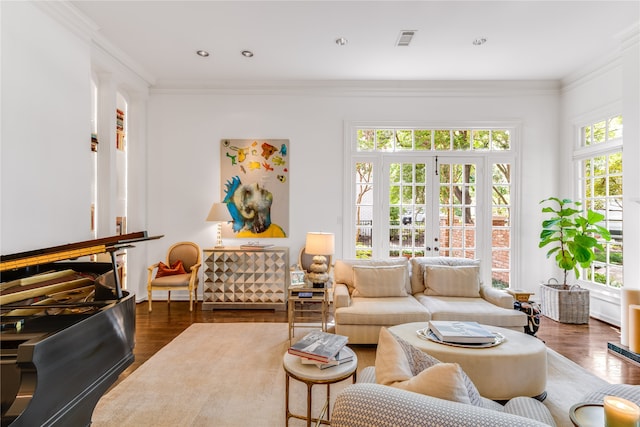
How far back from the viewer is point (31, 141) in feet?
9.39

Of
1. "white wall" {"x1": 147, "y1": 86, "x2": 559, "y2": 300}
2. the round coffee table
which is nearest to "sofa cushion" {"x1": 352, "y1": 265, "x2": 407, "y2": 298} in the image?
the round coffee table

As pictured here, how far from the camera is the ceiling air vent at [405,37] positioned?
3.64 meters

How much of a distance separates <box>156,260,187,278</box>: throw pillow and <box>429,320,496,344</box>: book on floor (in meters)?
3.59

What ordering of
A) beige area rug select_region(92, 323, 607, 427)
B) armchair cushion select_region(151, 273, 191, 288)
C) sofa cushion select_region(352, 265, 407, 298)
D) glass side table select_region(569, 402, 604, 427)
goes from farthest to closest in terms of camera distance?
armchair cushion select_region(151, 273, 191, 288)
sofa cushion select_region(352, 265, 407, 298)
beige area rug select_region(92, 323, 607, 427)
glass side table select_region(569, 402, 604, 427)

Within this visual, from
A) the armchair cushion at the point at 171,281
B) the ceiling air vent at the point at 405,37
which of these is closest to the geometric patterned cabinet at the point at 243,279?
the armchair cushion at the point at 171,281

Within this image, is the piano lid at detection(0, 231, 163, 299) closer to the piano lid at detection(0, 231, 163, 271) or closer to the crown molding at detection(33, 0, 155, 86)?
the piano lid at detection(0, 231, 163, 271)

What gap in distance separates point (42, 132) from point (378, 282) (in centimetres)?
353

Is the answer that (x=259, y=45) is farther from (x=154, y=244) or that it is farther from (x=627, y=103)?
(x=627, y=103)

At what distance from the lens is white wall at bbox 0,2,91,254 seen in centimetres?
267


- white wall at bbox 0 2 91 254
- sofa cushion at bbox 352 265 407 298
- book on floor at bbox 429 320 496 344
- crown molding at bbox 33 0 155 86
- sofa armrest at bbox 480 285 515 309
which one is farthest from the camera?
sofa cushion at bbox 352 265 407 298

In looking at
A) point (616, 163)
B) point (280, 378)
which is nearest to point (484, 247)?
point (616, 163)

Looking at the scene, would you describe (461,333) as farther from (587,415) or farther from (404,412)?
(404,412)

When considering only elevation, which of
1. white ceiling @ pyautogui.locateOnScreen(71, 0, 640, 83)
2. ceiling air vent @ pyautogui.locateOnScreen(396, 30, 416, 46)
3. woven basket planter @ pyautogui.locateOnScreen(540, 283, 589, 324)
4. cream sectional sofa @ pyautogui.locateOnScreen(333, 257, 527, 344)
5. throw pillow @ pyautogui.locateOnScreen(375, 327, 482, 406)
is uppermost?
white ceiling @ pyautogui.locateOnScreen(71, 0, 640, 83)

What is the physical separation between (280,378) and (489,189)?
→ 4112 millimetres
